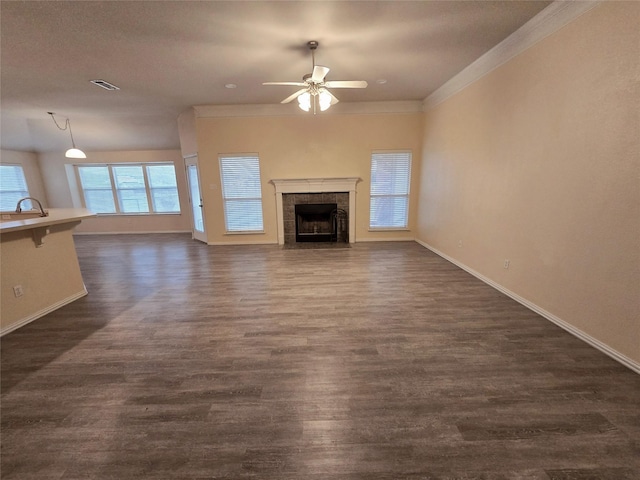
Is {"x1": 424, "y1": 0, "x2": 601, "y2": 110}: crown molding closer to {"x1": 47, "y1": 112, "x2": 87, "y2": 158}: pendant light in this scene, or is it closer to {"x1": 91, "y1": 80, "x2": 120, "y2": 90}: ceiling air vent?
{"x1": 91, "y1": 80, "x2": 120, "y2": 90}: ceiling air vent

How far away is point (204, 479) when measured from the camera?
4.02ft

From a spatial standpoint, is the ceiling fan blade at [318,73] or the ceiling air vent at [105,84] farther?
the ceiling air vent at [105,84]

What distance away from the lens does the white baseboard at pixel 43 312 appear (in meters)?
2.52

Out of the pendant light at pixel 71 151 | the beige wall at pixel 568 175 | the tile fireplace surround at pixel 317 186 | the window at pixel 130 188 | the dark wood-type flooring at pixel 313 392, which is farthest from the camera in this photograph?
the window at pixel 130 188

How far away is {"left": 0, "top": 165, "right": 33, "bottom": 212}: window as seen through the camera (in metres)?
6.91

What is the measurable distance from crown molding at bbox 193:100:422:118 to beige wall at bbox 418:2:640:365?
5.90 feet

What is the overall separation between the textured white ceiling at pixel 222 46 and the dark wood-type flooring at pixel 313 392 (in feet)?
9.66

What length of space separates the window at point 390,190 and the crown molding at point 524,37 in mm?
1737

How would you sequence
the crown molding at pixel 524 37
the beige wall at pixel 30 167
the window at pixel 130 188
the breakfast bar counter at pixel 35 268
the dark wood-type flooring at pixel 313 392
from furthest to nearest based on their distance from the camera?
the window at pixel 130 188
the beige wall at pixel 30 167
the breakfast bar counter at pixel 35 268
the crown molding at pixel 524 37
the dark wood-type flooring at pixel 313 392

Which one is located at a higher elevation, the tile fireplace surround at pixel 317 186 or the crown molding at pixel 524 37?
the crown molding at pixel 524 37

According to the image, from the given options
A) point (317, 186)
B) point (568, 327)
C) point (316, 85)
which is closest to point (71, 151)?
point (317, 186)

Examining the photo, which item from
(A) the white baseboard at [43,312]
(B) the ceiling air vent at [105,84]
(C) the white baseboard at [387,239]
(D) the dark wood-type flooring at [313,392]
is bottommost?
(D) the dark wood-type flooring at [313,392]

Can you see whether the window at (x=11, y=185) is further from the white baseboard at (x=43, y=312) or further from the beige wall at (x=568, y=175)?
the beige wall at (x=568, y=175)

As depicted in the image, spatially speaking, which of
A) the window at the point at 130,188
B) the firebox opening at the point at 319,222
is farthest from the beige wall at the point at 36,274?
the window at the point at 130,188
